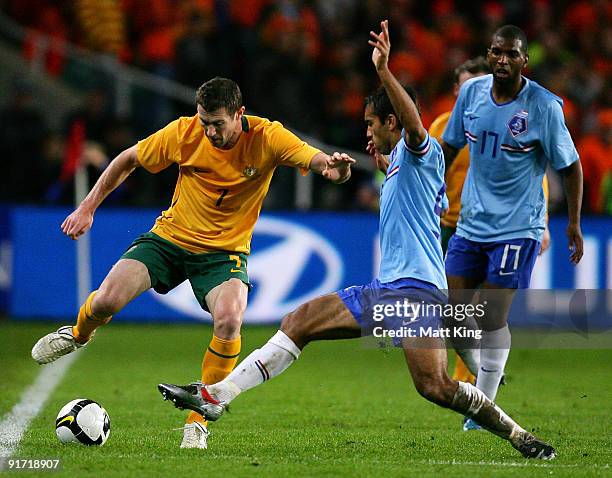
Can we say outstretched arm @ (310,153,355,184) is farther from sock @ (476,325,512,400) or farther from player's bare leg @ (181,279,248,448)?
sock @ (476,325,512,400)

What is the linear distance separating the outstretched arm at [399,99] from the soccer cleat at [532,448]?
5.54 feet

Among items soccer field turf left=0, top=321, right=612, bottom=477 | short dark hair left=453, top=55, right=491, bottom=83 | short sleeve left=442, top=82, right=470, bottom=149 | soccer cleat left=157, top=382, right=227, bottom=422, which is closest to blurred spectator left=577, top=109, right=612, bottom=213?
soccer field turf left=0, top=321, right=612, bottom=477

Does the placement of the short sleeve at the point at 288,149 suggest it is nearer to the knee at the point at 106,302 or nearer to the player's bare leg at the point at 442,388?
the knee at the point at 106,302

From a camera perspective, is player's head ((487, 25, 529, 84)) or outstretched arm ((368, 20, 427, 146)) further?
player's head ((487, 25, 529, 84))

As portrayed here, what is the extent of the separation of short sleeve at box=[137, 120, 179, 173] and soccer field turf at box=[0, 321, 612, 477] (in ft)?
5.41

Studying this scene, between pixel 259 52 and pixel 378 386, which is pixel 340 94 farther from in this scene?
pixel 378 386

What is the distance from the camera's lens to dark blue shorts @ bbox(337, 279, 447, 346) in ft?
20.4

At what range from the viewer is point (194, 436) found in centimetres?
682

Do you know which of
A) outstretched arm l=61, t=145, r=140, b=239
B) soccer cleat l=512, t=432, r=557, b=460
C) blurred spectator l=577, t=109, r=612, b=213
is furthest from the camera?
blurred spectator l=577, t=109, r=612, b=213

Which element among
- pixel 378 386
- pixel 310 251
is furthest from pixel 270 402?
pixel 310 251

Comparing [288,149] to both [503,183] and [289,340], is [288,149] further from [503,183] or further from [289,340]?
[503,183]

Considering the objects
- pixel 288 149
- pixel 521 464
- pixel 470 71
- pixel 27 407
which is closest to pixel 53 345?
pixel 27 407

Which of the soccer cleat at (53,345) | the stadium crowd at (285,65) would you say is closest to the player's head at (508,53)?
the soccer cleat at (53,345)

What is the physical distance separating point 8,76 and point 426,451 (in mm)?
11264
